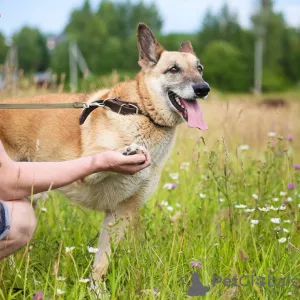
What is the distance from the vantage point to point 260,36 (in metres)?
39.2

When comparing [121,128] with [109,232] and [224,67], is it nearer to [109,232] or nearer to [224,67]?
[109,232]

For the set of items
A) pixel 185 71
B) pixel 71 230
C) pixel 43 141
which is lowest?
pixel 71 230

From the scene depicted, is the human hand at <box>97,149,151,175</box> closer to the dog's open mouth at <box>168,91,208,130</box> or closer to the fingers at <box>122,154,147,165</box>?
the fingers at <box>122,154,147,165</box>

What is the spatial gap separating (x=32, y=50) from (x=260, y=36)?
29.2 meters

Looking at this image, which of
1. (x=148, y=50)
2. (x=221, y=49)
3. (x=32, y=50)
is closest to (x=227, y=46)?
(x=221, y=49)

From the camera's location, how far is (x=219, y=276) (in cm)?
227

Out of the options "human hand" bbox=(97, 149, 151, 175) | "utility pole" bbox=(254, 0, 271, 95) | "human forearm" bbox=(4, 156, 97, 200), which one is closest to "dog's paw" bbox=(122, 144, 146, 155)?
"human hand" bbox=(97, 149, 151, 175)

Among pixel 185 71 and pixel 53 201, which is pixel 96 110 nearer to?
pixel 185 71

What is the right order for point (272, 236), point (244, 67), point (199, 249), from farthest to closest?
1. point (244, 67)
2. point (272, 236)
3. point (199, 249)

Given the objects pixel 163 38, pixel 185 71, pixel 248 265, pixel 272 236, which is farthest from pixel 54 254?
pixel 163 38

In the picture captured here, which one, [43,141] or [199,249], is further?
[43,141]

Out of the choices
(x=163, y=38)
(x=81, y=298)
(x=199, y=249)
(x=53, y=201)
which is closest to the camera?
(x=81, y=298)

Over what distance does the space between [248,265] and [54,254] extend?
3.55ft

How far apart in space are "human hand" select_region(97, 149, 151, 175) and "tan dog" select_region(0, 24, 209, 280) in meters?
0.57
